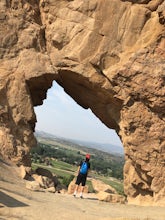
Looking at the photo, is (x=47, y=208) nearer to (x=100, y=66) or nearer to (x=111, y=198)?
(x=111, y=198)

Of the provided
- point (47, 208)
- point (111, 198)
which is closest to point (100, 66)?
point (111, 198)

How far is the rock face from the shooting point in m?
19.2

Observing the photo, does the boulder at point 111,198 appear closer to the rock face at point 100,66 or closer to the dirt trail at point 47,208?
the dirt trail at point 47,208

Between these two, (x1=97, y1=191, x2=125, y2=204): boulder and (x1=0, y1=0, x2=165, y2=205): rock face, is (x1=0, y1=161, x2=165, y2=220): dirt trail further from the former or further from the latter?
(x1=0, y1=0, x2=165, y2=205): rock face

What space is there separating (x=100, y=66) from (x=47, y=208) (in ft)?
33.2

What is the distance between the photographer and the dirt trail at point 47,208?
35.1ft

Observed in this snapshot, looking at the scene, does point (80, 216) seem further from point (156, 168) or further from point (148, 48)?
point (148, 48)

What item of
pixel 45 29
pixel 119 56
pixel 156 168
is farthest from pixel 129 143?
pixel 45 29

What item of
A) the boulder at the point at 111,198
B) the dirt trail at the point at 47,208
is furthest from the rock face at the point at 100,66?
the dirt trail at the point at 47,208

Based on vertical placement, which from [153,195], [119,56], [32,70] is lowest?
[153,195]

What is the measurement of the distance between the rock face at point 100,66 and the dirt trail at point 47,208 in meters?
4.35

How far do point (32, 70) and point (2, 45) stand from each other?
7.00 feet

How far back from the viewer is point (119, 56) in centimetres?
2009

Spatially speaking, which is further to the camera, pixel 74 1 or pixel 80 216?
pixel 74 1
